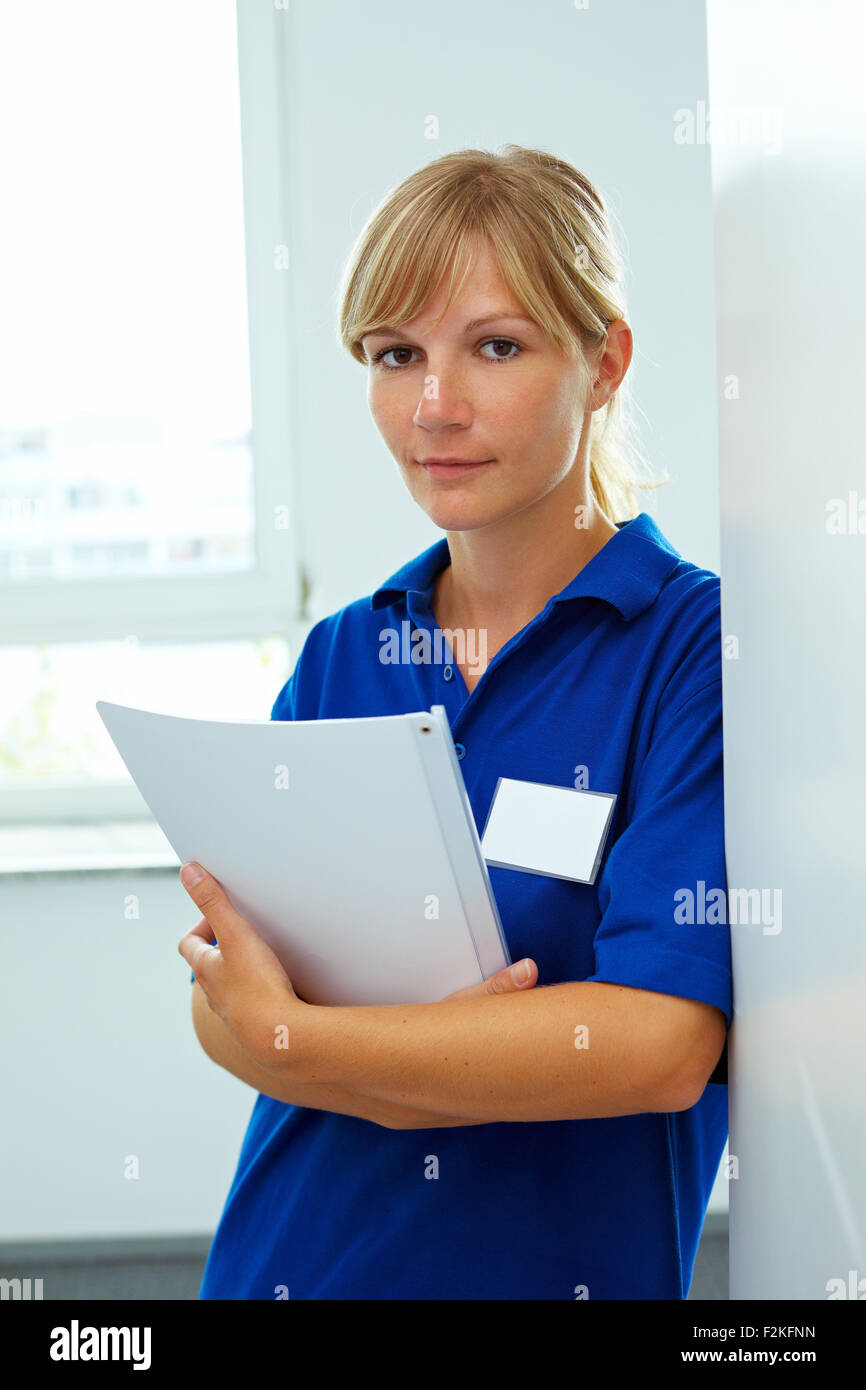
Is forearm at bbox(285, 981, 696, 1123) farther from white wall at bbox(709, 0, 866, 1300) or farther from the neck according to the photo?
the neck

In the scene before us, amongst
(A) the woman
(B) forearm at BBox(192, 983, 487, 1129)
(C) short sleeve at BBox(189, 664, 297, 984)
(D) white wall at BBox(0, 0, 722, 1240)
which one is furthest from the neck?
(D) white wall at BBox(0, 0, 722, 1240)

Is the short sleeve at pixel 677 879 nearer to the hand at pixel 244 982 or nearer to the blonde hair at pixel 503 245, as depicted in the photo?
the hand at pixel 244 982

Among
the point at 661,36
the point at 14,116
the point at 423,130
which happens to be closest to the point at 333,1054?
the point at 423,130

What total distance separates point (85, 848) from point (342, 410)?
3.82 ft

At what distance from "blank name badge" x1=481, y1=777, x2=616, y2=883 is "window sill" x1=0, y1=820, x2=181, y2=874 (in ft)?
5.13

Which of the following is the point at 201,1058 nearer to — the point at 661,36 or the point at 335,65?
the point at 335,65

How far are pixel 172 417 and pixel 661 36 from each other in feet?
4.53

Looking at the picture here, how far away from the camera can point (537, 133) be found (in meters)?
2.44

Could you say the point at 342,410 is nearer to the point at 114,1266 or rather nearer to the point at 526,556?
the point at 526,556

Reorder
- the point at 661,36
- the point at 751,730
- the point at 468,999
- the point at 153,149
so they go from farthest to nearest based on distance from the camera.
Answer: the point at 153,149
the point at 661,36
the point at 468,999
the point at 751,730

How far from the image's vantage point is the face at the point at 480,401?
3.26 ft

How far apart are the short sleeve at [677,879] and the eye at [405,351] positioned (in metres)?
0.35

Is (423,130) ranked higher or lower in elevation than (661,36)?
lower

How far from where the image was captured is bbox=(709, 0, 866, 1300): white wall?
18.2 inches
